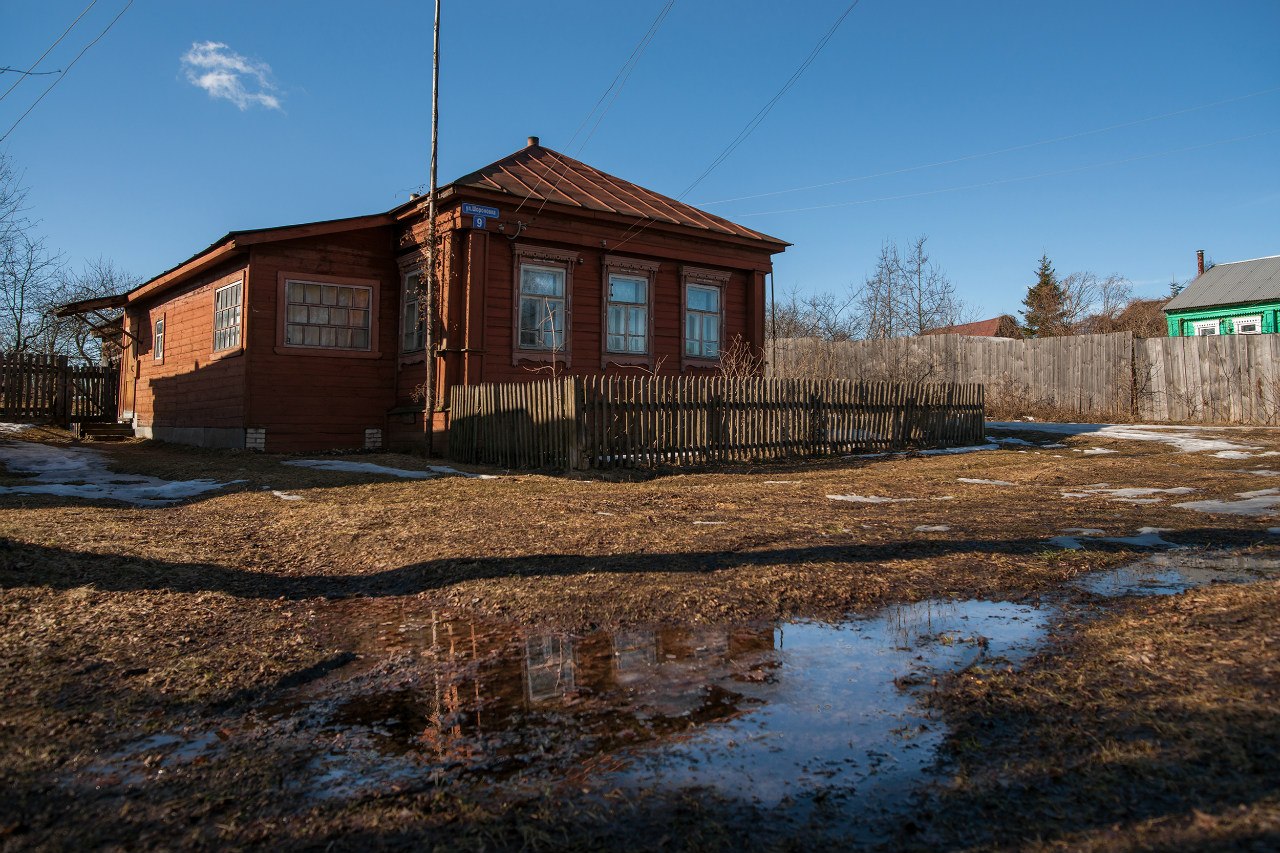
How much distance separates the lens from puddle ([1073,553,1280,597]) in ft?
14.1

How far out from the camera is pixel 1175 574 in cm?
461

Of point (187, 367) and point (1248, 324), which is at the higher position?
point (1248, 324)

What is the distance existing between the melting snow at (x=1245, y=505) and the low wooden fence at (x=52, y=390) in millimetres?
23716

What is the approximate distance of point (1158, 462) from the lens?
11844 millimetres

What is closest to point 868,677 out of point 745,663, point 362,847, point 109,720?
point 745,663

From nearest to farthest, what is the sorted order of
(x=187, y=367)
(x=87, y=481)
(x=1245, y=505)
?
(x=1245, y=505), (x=87, y=481), (x=187, y=367)

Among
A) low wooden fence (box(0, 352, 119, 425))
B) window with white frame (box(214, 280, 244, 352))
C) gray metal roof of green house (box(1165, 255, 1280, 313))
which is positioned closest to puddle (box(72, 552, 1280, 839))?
window with white frame (box(214, 280, 244, 352))

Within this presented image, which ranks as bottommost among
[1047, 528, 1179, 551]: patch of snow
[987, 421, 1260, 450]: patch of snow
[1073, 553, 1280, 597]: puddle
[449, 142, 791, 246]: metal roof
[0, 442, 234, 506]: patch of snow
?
[1073, 553, 1280, 597]: puddle

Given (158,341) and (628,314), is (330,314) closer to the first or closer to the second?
(628,314)

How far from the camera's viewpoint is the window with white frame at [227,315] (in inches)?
598

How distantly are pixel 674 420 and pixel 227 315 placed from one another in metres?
9.65

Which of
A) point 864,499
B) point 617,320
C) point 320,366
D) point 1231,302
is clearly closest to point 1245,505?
point 864,499

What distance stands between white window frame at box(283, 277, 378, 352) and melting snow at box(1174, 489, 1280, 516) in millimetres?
13144

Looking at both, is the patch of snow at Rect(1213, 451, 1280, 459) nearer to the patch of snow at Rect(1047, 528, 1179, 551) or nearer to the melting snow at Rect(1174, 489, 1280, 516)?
the melting snow at Rect(1174, 489, 1280, 516)
